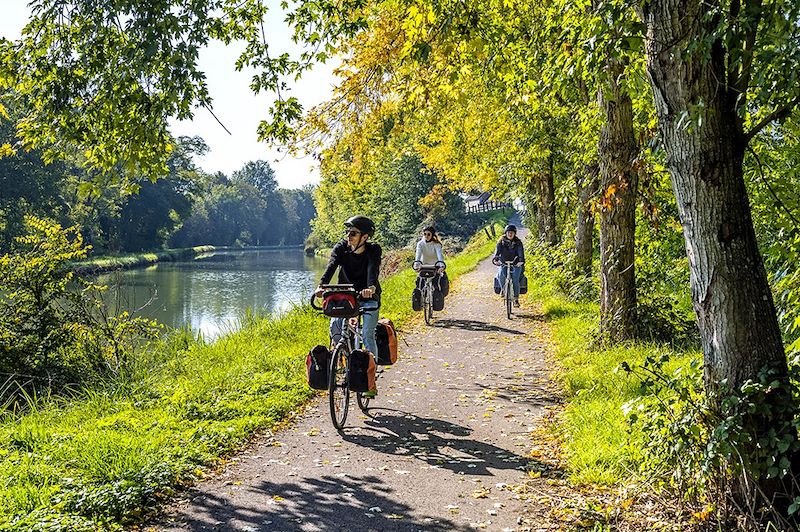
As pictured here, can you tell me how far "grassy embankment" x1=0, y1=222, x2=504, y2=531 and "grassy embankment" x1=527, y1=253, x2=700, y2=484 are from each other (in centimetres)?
266

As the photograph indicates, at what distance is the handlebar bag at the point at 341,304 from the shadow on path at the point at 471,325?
675 centimetres

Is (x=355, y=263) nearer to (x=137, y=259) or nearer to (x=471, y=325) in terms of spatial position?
(x=471, y=325)

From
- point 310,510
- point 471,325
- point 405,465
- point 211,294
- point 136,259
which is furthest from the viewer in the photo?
point 136,259

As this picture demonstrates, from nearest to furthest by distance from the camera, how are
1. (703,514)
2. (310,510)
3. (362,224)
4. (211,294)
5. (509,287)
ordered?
(703,514) < (310,510) < (362,224) < (509,287) < (211,294)

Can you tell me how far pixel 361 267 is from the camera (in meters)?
7.05

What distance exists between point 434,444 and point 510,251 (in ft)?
28.4

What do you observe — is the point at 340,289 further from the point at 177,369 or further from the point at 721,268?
the point at 177,369

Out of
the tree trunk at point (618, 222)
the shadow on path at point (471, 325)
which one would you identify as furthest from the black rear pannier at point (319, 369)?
the shadow on path at point (471, 325)

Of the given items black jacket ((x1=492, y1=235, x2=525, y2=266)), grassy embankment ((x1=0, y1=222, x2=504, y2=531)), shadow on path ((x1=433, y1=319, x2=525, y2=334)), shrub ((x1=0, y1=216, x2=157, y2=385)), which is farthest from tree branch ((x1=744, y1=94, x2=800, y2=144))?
black jacket ((x1=492, y1=235, x2=525, y2=266))

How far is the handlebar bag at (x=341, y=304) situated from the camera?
256 inches

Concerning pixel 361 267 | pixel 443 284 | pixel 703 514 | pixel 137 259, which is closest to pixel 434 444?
pixel 361 267

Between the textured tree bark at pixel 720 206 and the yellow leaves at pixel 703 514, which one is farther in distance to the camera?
the yellow leaves at pixel 703 514

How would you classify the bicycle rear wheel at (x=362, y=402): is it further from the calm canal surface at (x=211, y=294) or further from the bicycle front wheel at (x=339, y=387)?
the calm canal surface at (x=211, y=294)

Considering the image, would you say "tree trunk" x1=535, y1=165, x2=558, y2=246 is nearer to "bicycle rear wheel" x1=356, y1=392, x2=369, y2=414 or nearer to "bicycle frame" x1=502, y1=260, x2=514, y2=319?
"bicycle frame" x1=502, y1=260, x2=514, y2=319
